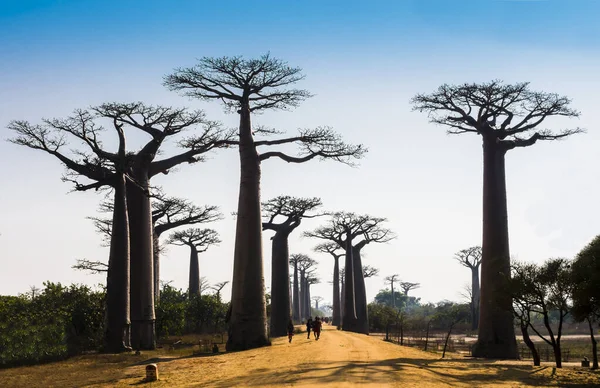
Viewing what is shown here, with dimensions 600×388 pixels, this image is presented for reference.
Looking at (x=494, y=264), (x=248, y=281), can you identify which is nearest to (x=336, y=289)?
(x=494, y=264)

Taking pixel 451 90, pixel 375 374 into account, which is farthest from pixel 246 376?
pixel 451 90

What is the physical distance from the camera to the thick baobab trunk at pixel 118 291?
21.9m

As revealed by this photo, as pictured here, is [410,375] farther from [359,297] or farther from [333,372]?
[359,297]

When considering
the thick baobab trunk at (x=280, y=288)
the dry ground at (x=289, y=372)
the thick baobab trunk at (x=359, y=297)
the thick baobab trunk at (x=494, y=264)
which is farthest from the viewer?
the thick baobab trunk at (x=359, y=297)

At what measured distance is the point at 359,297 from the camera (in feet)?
160

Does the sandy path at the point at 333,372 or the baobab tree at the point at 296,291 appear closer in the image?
the sandy path at the point at 333,372

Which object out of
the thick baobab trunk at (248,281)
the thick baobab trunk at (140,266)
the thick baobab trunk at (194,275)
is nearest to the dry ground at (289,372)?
the thick baobab trunk at (248,281)

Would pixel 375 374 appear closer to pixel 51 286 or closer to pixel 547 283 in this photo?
pixel 547 283

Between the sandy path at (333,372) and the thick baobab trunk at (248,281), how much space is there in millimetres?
1024

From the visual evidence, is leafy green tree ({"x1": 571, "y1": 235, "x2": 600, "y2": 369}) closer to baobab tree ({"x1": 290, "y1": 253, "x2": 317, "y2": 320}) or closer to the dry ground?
the dry ground

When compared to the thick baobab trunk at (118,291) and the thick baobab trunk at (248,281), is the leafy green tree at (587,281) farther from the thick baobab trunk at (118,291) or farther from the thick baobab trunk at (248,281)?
the thick baobab trunk at (118,291)

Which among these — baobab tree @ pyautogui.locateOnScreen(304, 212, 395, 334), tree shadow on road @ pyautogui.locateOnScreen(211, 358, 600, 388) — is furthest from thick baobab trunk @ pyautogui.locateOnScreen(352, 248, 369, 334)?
tree shadow on road @ pyautogui.locateOnScreen(211, 358, 600, 388)

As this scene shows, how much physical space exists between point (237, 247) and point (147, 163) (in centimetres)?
562

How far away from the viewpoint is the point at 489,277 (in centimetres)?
2434
